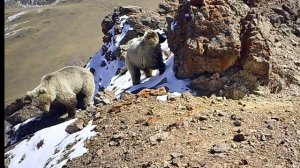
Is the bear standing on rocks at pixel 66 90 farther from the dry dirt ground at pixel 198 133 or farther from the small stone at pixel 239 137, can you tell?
the small stone at pixel 239 137

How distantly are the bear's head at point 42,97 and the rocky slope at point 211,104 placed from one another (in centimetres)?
56

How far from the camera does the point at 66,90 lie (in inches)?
518

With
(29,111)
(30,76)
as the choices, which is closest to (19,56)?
(30,76)

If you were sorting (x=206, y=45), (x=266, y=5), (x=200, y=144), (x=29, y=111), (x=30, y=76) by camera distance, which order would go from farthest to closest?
(x=30, y=76) → (x=29, y=111) → (x=266, y=5) → (x=206, y=45) → (x=200, y=144)

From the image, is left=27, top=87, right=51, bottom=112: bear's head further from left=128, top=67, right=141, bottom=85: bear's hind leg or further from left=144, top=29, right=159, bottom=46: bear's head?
left=144, top=29, right=159, bottom=46: bear's head

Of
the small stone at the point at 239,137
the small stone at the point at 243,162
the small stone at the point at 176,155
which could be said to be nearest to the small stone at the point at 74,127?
the small stone at the point at 176,155

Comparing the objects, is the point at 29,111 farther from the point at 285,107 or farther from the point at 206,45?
the point at 285,107

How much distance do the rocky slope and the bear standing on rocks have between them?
58 cm

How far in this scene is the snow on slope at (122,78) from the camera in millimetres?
11219

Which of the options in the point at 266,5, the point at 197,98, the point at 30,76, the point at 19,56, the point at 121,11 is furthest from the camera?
the point at 19,56

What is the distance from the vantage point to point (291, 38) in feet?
36.4

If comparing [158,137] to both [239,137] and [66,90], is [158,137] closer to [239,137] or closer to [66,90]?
[239,137]

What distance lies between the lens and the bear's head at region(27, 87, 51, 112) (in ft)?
41.7

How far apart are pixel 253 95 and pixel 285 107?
1.08 meters
